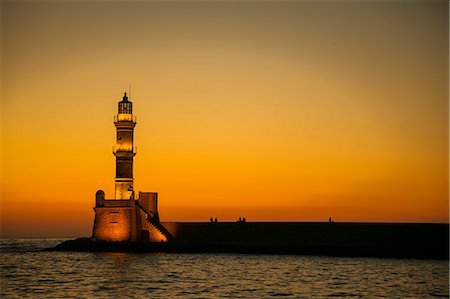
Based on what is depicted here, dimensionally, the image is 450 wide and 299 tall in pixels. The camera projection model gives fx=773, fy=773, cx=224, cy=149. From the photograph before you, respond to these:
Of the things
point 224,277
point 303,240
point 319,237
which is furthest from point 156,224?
point 224,277

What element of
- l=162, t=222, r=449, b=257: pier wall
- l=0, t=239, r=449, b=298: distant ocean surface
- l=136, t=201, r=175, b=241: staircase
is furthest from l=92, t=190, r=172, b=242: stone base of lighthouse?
l=0, t=239, r=449, b=298: distant ocean surface

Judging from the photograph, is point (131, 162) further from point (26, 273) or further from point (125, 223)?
point (26, 273)

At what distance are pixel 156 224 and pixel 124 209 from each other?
3045mm

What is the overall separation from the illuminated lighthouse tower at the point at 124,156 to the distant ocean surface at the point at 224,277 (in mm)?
6053

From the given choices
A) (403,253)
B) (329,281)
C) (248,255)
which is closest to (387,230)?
(403,253)

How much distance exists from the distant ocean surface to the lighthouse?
4.38 m

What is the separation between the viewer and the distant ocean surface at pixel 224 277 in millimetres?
33000

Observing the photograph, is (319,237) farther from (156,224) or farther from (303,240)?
(156,224)

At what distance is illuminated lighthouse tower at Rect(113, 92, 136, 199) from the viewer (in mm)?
55625

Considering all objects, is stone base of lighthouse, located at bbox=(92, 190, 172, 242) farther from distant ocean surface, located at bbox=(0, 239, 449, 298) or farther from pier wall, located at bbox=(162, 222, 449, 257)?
distant ocean surface, located at bbox=(0, 239, 449, 298)

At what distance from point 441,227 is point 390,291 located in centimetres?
1547

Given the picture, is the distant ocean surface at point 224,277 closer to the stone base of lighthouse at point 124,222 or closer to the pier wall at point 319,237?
the pier wall at point 319,237

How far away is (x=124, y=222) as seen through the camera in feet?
181

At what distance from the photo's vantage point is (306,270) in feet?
137
